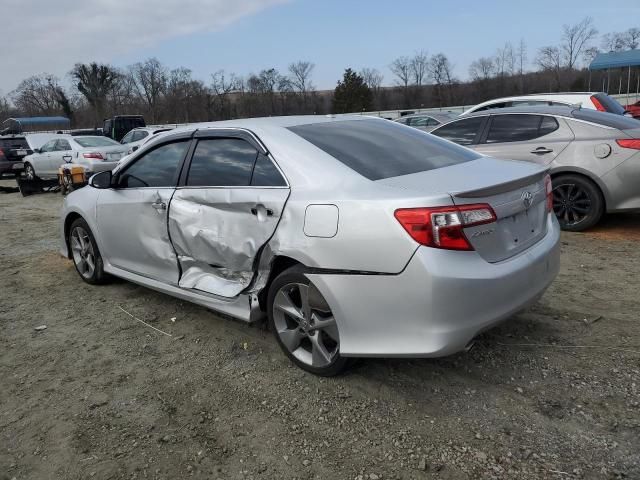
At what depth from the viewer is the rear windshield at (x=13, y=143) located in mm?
18438

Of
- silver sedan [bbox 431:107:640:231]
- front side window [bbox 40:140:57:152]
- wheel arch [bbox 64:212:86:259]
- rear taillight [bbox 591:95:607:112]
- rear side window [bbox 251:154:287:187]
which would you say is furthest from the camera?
front side window [bbox 40:140:57:152]

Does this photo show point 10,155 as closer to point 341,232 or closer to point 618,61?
point 341,232

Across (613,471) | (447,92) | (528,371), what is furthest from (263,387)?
A: (447,92)

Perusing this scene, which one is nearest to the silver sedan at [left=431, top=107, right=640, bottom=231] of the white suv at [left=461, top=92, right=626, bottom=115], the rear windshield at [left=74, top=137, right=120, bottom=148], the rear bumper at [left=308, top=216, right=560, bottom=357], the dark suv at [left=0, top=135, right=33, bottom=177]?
the white suv at [left=461, top=92, right=626, bottom=115]

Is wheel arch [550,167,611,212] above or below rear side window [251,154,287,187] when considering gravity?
below

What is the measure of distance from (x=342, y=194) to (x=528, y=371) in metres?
1.58

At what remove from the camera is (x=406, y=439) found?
8.79 ft

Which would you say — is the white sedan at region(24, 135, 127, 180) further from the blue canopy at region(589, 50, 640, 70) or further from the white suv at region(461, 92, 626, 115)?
A: the blue canopy at region(589, 50, 640, 70)

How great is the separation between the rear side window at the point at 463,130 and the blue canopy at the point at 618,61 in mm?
39820

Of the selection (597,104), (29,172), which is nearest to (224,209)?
(597,104)

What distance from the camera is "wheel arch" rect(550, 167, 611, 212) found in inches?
244

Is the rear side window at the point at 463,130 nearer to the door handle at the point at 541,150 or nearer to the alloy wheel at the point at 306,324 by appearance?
the door handle at the point at 541,150

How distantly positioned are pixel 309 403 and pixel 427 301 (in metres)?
0.96

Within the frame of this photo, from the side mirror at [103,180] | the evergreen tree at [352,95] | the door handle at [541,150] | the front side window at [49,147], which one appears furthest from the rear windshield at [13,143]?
the evergreen tree at [352,95]
